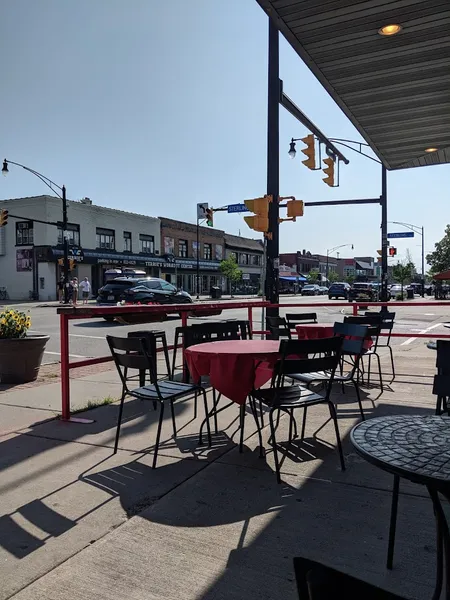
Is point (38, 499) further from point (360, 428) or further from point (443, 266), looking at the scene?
point (443, 266)

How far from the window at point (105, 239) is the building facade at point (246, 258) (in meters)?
20.3

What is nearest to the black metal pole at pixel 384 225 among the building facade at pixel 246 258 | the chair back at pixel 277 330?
the chair back at pixel 277 330

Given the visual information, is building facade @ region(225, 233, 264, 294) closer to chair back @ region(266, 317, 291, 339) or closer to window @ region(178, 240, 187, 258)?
window @ region(178, 240, 187, 258)

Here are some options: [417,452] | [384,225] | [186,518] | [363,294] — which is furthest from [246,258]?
[417,452]

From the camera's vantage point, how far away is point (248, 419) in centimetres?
557

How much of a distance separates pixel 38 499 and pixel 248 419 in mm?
2636

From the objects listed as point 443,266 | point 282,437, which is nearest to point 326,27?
point 282,437

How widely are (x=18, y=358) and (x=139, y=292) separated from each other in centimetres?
1524

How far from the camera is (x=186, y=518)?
3.15 m

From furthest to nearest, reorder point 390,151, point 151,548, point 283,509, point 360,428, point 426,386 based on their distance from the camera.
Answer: point 390,151
point 426,386
point 283,509
point 151,548
point 360,428

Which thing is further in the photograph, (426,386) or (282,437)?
(426,386)

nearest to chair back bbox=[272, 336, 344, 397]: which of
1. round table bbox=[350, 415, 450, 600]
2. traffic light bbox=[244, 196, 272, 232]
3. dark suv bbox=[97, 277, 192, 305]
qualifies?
round table bbox=[350, 415, 450, 600]

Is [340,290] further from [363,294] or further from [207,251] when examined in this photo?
[207,251]

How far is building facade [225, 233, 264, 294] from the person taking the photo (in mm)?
67250
